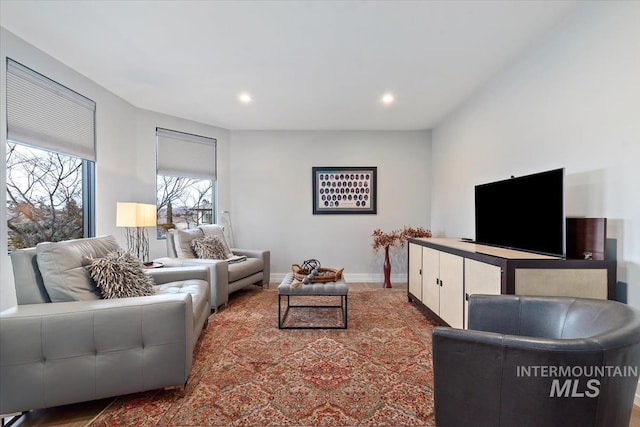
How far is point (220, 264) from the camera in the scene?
10.3ft

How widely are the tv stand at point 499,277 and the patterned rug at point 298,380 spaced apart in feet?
1.28

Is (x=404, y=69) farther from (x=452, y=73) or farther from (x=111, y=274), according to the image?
Result: (x=111, y=274)

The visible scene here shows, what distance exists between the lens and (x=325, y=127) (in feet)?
15.0

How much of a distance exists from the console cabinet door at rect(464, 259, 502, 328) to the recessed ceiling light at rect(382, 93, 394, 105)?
2083mm

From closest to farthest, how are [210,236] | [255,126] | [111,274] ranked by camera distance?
[111,274] → [210,236] → [255,126]

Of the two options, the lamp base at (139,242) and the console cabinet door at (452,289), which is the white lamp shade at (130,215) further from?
the console cabinet door at (452,289)

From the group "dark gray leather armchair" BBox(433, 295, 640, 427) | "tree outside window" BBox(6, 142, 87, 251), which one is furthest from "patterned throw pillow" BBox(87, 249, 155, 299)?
"dark gray leather armchair" BBox(433, 295, 640, 427)

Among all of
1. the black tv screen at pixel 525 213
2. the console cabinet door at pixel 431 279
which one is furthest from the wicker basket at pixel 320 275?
the black tv screen at pixel 525 213

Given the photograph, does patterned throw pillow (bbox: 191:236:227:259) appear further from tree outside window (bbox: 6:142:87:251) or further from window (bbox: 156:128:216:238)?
tree outside window (bbox: 6:142:87:251)

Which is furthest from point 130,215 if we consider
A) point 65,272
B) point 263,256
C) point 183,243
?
point 263,256

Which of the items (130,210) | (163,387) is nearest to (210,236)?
A: (130,210)

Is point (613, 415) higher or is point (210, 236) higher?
point (210, 236)

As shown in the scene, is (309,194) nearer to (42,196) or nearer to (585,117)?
(42,196)

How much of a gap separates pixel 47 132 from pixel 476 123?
4.37m
